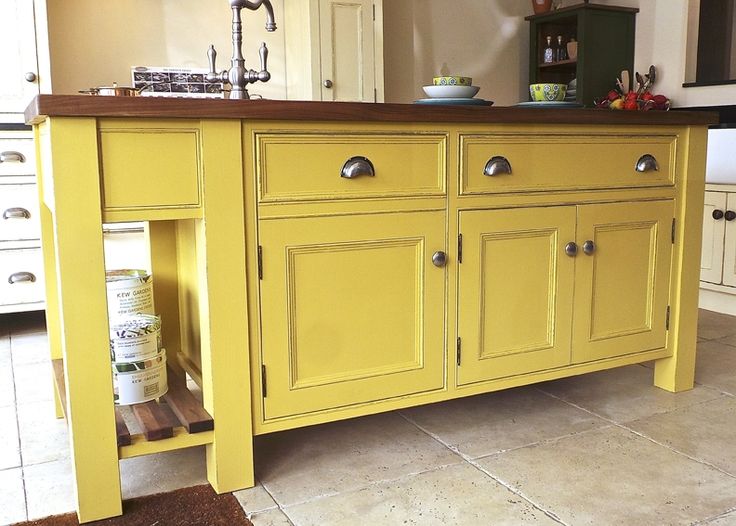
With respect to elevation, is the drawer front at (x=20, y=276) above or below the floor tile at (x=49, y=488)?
above

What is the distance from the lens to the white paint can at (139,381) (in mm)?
1807

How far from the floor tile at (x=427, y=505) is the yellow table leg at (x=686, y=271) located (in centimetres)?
94

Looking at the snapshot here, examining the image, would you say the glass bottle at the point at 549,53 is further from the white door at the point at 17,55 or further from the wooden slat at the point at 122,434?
the wooden slat at the point at 122,434

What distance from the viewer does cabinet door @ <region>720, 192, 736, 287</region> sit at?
11.6 feet

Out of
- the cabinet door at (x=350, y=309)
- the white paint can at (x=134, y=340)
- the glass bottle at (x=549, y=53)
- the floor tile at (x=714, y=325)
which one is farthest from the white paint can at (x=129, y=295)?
the glass bottle at (x=549, y=53)

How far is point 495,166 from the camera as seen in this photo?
1.96 m

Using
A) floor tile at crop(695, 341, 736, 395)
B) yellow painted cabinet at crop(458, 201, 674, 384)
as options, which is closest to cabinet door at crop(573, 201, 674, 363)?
yellow painted cabinet at crop(458, 201, 674, 384)

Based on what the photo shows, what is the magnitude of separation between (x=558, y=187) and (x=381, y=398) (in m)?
0.76

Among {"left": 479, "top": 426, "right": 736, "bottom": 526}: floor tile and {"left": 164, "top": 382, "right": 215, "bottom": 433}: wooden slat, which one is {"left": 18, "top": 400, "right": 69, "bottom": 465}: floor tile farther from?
A: {"left": 479, "top": 426, "right": 736, "bottom": 526}: floor tile

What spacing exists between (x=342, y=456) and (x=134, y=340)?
60 cm

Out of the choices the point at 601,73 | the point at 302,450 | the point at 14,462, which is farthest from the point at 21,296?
the point at 601,73

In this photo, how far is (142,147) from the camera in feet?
5.10

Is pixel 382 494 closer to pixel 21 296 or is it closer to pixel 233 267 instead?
pixel 233 267

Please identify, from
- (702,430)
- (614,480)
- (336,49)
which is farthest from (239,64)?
(336,49)
